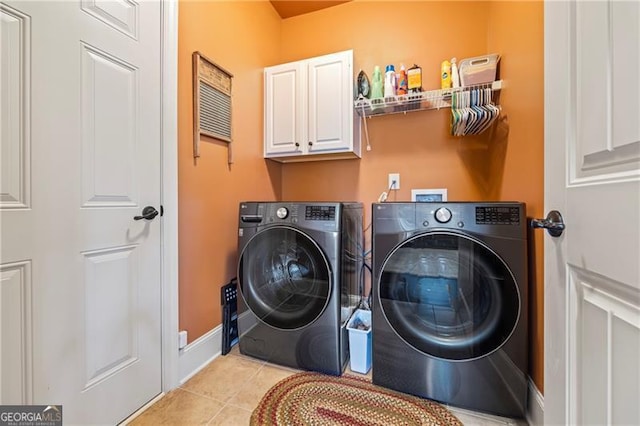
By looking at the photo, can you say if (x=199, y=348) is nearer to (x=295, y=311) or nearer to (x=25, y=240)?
(x=295, y=311)

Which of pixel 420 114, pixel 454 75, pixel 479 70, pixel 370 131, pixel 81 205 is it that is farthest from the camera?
pixel 370 131

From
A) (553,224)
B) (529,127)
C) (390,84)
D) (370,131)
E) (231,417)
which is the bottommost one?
(231,417)

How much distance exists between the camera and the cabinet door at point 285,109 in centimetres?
199

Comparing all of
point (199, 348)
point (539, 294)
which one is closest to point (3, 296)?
point (199, 348)

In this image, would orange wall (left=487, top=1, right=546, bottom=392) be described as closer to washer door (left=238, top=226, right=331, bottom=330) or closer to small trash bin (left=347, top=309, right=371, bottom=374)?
small trash bin (left=347, top=309, right=371, bottom=374)

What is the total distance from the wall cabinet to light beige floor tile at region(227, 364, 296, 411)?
1.46 metres

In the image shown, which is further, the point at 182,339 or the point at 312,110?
the point at 312,110

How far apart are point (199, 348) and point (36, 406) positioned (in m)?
0.68

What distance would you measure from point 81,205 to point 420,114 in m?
2.11

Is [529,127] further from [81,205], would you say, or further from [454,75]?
[81,205]

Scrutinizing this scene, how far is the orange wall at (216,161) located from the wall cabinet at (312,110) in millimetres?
127

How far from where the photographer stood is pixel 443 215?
1.18 meters

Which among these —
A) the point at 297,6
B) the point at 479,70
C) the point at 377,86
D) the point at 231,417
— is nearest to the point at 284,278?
the point at 231,417

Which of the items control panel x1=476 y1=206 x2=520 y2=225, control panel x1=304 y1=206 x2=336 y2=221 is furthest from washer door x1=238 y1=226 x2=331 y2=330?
control panel x1=476 y1=206 x2=520 y2=225
